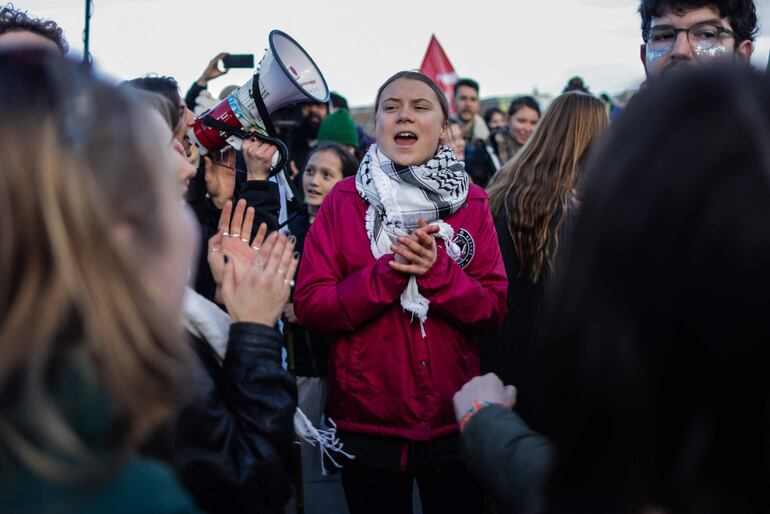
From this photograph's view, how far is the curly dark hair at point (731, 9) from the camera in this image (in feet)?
9.42

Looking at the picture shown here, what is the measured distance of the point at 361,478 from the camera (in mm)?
3047

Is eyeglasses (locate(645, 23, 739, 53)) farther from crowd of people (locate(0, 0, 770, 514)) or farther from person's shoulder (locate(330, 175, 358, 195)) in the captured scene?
crowd of people (locate(0, 0, 770, 514))

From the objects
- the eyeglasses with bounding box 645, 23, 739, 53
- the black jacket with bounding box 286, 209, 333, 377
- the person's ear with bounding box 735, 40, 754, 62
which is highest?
the eyeglasses with bounding box 645, 23, 739, 53

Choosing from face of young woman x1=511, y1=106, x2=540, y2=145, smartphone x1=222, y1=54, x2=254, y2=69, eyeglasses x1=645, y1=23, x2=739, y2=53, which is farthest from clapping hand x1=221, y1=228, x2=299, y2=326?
face of young woman x1=511, y1=106, x2=540, y2=145

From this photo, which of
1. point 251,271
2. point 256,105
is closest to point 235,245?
point 251,271

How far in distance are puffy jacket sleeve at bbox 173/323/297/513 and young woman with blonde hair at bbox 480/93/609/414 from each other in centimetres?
149

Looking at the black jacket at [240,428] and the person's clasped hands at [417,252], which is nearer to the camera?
the black jacket at [240,428]

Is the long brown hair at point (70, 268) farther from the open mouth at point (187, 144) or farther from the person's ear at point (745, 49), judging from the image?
the person's ear at point (745, 49)

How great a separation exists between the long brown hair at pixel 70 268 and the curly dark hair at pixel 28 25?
2052 millimetres

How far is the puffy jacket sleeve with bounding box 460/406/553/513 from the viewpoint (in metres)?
1.53

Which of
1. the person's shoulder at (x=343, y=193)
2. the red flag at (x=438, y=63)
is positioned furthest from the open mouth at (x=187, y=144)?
the red flag at (x=438, y=63)

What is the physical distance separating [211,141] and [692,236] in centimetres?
272

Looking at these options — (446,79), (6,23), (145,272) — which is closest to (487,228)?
(6,23)

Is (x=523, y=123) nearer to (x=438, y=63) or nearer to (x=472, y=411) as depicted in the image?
(x=438, y=63)
